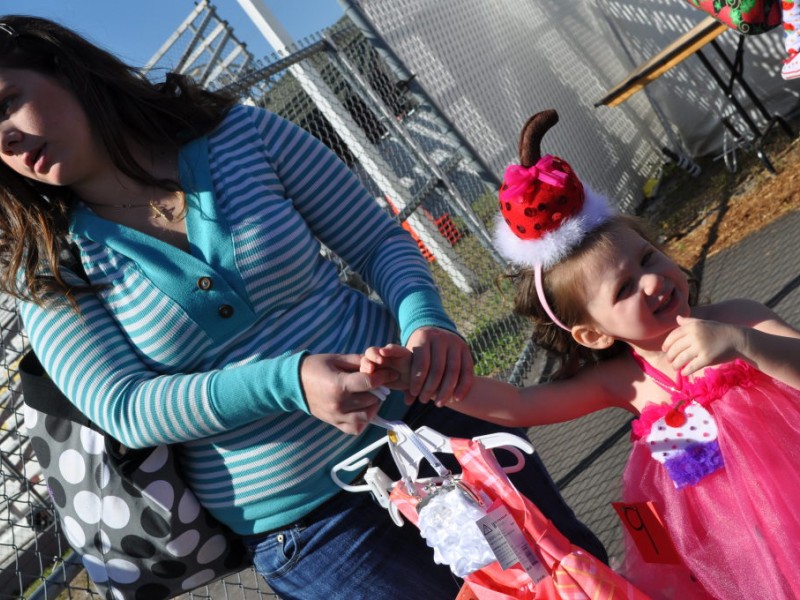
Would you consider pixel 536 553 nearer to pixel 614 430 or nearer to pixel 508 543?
pixel 508 543

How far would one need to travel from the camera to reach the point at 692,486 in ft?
6.53

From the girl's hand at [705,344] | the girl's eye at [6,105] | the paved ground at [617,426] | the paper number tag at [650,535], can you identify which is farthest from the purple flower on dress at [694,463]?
the girl's eye at [6,105]

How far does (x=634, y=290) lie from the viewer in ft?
6.84

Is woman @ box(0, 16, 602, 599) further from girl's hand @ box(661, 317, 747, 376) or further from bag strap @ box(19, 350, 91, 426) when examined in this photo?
girl's hand @ box(661, 317, 747, 376)

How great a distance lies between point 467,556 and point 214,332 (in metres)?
0.71

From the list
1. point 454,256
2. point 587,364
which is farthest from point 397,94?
point 587,364

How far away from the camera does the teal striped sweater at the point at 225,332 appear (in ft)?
5.52

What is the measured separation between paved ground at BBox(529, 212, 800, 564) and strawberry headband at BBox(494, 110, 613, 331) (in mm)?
1602

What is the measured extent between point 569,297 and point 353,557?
89 cm

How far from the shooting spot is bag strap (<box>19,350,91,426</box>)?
187 centimetres

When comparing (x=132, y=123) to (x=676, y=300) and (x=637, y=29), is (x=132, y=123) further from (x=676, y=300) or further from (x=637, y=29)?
(x=637, y=29)

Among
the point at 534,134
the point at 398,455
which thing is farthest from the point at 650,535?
the point at 534,134

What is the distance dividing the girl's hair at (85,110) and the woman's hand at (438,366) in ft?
2.25

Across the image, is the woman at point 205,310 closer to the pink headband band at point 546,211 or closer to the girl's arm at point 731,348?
the pink headband band at point 546,211
